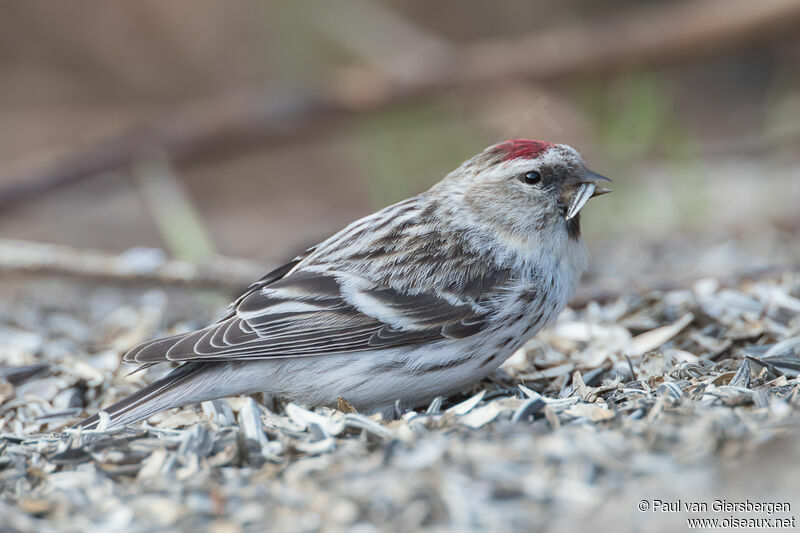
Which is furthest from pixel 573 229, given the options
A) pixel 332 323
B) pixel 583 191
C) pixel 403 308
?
pixel 332 323

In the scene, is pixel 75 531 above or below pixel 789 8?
A: below

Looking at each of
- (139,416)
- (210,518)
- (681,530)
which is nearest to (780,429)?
(681,530)

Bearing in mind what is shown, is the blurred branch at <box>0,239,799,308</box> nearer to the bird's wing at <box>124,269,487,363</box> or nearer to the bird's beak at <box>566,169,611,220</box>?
the bird's beak at <box>566,169,611,220</box>

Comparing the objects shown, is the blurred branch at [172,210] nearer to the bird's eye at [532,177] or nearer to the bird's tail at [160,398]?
the bird's tail at [160,398]

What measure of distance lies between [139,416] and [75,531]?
81 cm

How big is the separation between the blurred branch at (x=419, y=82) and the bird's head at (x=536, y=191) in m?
4.44

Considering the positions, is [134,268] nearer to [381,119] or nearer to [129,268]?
[129,268]

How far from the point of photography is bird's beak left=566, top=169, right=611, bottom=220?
3.42 meters

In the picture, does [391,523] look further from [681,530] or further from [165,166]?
[165,166]

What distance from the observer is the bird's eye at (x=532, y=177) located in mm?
3479

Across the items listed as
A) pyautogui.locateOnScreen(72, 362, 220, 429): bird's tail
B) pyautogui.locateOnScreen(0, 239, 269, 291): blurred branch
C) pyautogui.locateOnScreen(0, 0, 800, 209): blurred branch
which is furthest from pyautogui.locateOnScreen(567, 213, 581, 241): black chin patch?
pyautogui.locateOnScreen(0, 0, 800, 209): blurred branch

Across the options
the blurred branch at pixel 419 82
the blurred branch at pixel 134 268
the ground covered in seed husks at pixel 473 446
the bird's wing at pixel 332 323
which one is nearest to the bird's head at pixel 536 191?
the bird's wing at pixel 332 323

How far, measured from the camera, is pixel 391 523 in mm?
2072

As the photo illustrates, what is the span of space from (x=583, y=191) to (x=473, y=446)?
1.44m
